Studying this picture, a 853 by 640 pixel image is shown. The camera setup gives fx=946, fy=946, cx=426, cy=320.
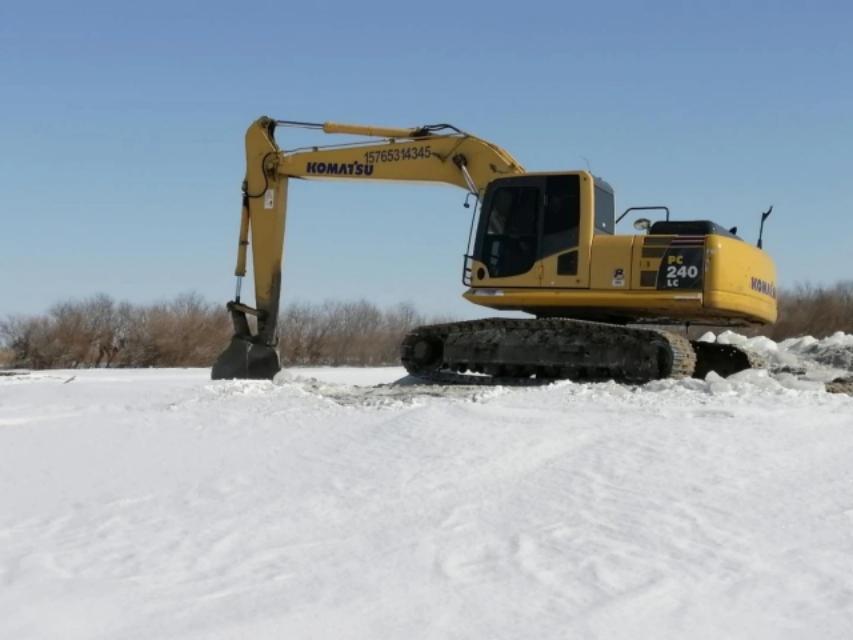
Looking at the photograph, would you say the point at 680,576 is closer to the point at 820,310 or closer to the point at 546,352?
the point at 546,352

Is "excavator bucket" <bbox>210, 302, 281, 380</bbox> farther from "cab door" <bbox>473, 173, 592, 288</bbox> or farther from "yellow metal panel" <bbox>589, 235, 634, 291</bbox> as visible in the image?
"yellow metal panel" <bbox>589, 235, 634, 291</bbox>

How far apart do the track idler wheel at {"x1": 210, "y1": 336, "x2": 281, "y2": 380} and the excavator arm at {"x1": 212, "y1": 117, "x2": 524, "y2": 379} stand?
0.04ft

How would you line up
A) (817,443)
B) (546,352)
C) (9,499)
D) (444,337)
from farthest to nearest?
(444,337), (546,352), (817,443), (9,499)

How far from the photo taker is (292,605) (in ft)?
10.8

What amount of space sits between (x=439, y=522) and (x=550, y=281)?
6.82 meters

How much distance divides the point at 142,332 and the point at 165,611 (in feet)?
87.9

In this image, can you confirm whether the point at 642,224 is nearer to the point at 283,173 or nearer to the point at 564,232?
the point at 564,232

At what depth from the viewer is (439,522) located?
4297mm

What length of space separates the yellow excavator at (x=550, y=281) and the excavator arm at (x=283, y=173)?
0.02 m

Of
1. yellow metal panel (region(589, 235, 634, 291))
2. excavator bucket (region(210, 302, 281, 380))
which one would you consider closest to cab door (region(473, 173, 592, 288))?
yellow metal panel (region(589, 235, 634, 291))

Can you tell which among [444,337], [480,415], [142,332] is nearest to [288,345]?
[142,332]

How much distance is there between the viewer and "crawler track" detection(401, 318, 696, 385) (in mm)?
10164

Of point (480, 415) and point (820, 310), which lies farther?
point (820, 310)

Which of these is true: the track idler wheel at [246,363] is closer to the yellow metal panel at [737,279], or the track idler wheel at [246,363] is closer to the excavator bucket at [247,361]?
the excavator bucket at [247,361]
